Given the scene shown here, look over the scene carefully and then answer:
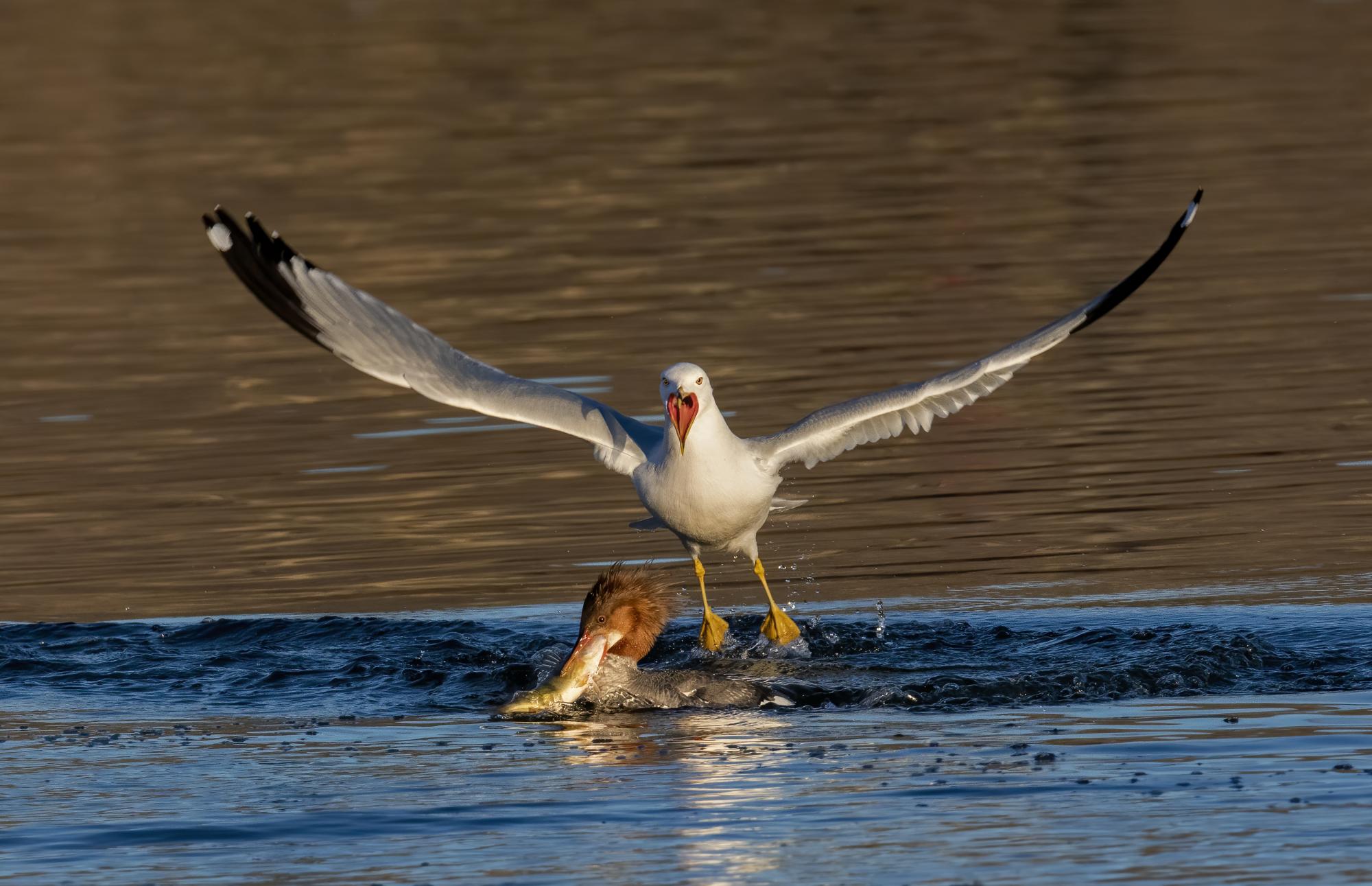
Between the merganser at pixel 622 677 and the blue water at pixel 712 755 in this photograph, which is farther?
the merganser at pixel 622 677

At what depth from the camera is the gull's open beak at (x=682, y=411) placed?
1002 cm

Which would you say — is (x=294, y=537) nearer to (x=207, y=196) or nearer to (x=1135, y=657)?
(x=1135, y=657)

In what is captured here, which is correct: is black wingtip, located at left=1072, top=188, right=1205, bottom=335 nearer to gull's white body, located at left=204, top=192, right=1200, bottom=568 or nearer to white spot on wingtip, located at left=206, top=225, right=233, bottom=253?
gull's white body, located at left=204, top=192, right=1200, bottom=568

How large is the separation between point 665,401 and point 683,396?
15 centimetres

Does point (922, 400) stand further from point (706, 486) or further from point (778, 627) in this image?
point (778, 627)

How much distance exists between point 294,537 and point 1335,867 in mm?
7396

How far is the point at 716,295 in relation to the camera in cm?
1830

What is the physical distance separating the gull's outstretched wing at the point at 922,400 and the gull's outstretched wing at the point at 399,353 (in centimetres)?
70

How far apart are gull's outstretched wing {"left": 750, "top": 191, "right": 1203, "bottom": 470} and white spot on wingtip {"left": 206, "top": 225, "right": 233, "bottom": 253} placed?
2573 mm

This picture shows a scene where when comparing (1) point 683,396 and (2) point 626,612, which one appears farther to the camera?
(1) point 683,396

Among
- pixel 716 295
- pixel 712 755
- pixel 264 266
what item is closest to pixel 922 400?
pixel 712 755

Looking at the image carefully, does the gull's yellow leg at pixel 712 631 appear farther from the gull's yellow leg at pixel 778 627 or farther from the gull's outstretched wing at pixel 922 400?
the gull's outstretched wing at pixel 922 400

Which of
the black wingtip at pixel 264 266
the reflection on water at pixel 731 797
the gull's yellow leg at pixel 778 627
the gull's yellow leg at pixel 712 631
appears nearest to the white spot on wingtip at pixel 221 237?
the black wingtip at pixel 264 266

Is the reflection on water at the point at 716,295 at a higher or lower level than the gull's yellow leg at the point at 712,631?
higher
